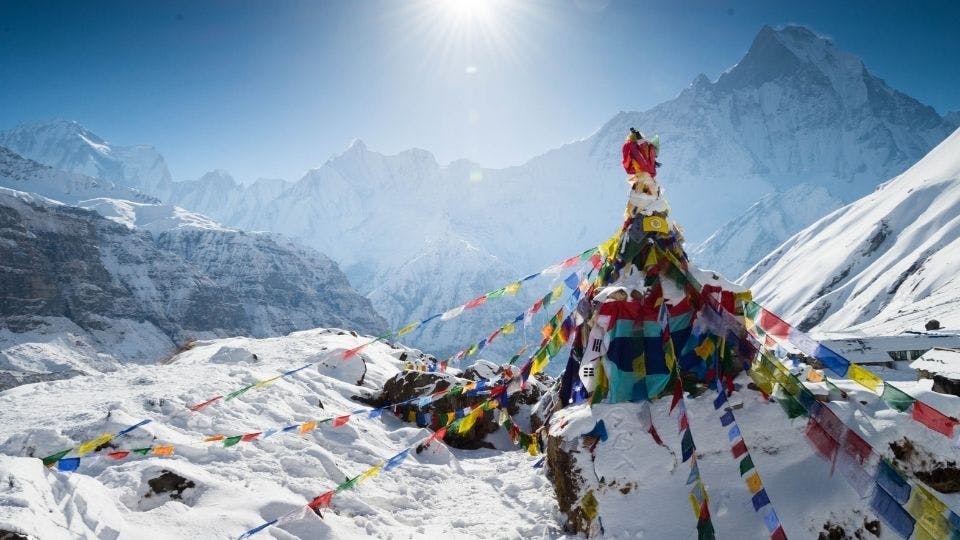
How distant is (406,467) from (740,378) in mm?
7443

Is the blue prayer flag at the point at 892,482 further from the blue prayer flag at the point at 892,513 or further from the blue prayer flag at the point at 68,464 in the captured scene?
the blue prayer flag at the point at 68,464

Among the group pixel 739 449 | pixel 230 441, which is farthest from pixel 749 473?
pixel 230 441

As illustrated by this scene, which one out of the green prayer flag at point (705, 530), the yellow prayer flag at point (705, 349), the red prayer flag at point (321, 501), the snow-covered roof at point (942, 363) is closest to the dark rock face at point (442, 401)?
the red prayer flag at point (321, 501)

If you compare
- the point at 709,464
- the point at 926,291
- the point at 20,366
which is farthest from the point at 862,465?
the point at 20,366

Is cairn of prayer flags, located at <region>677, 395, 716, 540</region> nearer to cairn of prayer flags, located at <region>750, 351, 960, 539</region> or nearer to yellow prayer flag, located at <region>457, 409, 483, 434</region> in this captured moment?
cairn of prayer flags, located at <region>750, 351, 960, 539</region>

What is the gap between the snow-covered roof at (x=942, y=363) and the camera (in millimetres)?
8255

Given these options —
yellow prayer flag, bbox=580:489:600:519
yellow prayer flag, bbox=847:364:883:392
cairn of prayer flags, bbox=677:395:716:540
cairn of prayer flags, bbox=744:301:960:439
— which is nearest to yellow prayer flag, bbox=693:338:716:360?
cairn of prayer flags, bbox=744:301:960:439

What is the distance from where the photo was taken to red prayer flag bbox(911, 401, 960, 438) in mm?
6344

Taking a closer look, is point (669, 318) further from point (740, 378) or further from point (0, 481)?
point (0, 481)

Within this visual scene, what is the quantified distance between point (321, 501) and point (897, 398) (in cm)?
850

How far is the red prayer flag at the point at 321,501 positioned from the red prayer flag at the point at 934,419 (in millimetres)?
8543

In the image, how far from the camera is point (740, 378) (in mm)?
9102

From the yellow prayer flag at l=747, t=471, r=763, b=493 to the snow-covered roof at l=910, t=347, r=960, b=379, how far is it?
406 centimetres

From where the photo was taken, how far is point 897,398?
261 inches
